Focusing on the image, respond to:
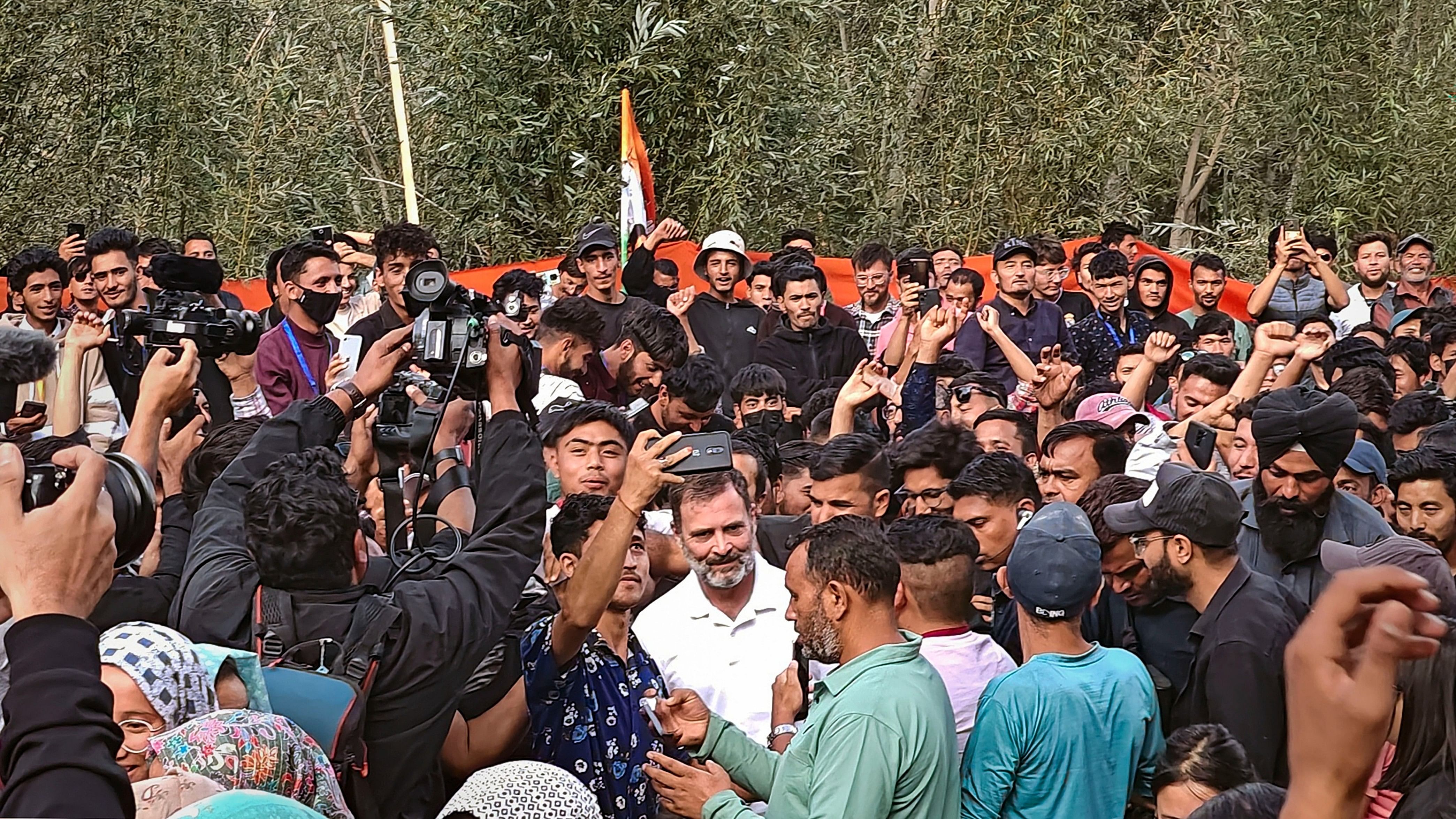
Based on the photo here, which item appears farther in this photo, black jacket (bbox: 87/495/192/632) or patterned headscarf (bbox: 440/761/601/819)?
black jacket (bbox: 87/495/192/632)

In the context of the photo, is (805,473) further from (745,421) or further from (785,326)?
(785,326)

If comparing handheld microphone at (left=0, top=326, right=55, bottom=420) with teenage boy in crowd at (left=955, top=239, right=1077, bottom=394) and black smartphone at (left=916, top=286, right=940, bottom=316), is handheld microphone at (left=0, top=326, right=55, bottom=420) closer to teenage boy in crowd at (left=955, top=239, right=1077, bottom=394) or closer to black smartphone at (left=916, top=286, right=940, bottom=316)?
teenage boy in crowd at (left=955, top=239, right=1077, bottom=394)

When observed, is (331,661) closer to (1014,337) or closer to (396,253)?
(396,253)

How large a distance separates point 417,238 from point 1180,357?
418 centimetres

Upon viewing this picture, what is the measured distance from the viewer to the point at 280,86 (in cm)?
1545

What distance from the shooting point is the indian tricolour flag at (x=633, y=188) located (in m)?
11.2

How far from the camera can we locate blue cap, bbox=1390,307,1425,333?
35.1 ft

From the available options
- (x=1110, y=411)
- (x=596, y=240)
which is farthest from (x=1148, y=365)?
(x=596, y=240)

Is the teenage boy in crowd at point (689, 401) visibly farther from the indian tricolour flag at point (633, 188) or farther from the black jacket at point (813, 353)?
the indian tricolour flag at point (633, 188)

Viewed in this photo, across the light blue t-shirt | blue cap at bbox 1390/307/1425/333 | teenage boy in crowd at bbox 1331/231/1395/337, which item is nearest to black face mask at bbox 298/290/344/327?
the light blue t-shirt

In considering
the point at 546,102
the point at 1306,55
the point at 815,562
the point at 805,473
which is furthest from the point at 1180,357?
the point at 1306,55

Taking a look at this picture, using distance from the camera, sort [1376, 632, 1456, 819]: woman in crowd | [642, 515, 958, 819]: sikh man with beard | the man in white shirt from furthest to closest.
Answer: the man in white shirt → [642, 515, 958, 819]: sikh man with beard → [1376, 632, 1456, 819]: woman in crowd

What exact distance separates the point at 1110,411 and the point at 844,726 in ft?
12.4

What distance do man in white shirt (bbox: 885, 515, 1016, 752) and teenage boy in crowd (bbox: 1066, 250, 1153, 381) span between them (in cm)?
543
